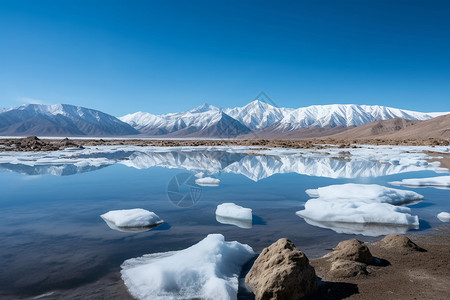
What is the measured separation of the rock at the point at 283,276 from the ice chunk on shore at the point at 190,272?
0.27 m

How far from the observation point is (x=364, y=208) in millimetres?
6336

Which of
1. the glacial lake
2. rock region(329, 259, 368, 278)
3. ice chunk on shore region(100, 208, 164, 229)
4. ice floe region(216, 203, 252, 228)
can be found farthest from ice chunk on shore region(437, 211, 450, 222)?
ice chunk on shore region(100, 208, 164, 229)

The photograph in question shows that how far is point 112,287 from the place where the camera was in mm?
3564

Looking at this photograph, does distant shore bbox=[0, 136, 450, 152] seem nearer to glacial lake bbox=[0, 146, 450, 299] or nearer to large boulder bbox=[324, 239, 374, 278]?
glacial lake bbox=[0, 146, 450, 299]

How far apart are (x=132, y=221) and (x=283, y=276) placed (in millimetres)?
3396

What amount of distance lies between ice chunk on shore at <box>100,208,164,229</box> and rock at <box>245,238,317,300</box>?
8.97 ft

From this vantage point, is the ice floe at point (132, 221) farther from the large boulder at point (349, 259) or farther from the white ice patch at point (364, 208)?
the large boulder at point (349, 259)

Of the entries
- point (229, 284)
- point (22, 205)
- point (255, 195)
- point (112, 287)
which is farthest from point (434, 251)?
point (22, 205)

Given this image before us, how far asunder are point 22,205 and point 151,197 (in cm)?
290

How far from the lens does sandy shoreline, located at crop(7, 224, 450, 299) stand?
10.7 ft

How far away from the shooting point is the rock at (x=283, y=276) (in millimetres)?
3238

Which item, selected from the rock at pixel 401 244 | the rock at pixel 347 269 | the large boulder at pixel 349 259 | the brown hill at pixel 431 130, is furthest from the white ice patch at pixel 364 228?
the brown hill at pixel 431 130

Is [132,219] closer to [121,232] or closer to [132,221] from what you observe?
[132,221]

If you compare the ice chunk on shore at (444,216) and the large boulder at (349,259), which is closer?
the large boulder at (349,259)
